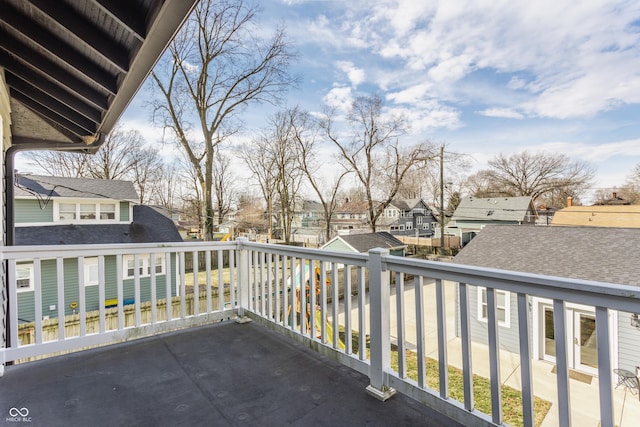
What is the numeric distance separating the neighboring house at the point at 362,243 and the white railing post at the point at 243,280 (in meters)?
9.51

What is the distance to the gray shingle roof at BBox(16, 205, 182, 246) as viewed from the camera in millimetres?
9359

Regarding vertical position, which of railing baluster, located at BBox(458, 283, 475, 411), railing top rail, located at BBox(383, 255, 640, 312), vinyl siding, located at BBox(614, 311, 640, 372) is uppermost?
railing top rail, located at BBox(383, 255, 640, 312)

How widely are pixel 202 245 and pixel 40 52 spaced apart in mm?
1782

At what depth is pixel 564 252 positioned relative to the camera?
7180 mm

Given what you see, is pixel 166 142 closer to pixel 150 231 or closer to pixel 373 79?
pixel 150 231

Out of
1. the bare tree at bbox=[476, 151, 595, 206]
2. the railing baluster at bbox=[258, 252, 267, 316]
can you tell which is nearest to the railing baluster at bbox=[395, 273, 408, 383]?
the railing baluster at bbox=[258, 252, 267, 316]

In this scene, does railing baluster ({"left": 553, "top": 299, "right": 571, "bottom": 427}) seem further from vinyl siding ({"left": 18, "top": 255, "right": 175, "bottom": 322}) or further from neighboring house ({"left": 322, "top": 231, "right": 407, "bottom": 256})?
neighboring house ({"left": 322, "top": 231, "right": 407, "bottom": 256})

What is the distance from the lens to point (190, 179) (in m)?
16.2

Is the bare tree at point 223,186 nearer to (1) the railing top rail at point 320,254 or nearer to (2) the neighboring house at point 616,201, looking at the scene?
(1) the railing top rail at point 320,254

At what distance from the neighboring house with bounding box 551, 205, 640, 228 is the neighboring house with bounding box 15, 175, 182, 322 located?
1751 cm

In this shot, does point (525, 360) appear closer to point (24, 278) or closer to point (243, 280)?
point (243, 280)

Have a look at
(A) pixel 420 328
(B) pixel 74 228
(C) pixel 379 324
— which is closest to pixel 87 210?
(B) pixel 74 228

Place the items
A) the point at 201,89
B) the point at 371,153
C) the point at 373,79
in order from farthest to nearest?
1. the point at 371,153
2. the point at 373,79
3. the point at 201,89

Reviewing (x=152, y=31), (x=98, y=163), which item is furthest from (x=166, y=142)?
(x=152, y=31)
